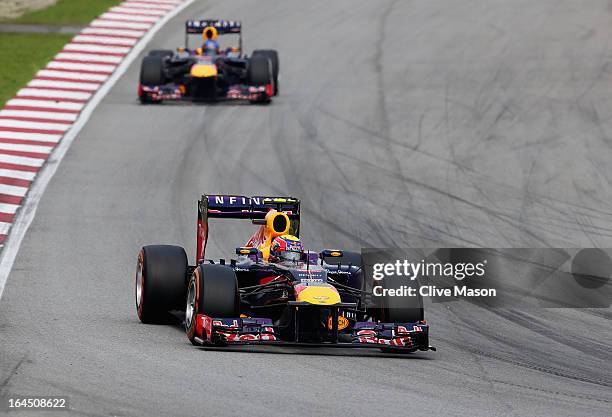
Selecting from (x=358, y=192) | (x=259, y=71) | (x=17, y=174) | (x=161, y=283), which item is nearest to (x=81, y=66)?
(x=259, y=71)

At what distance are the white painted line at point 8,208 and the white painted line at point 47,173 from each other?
0.11 meters

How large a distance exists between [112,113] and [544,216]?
1092 cm

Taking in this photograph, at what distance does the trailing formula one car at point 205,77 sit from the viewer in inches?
1165

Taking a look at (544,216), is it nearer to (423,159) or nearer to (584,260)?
(584,260)

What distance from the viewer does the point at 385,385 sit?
12.4 meters

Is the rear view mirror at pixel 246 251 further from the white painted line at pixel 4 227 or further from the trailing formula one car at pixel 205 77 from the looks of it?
the trailing formula one car at pixel 205 77

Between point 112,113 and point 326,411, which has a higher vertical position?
point 112,113

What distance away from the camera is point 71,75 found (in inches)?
1257

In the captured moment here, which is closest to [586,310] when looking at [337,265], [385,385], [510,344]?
[510,344]

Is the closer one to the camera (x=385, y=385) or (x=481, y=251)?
(x=385, y=385)

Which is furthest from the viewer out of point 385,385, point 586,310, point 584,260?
point 584,260

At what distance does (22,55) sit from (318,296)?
2172 centimetres

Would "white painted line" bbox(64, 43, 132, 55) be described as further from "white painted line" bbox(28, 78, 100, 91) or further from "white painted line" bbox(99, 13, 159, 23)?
"white painted line" bbox(28, 78, 100, 91)
